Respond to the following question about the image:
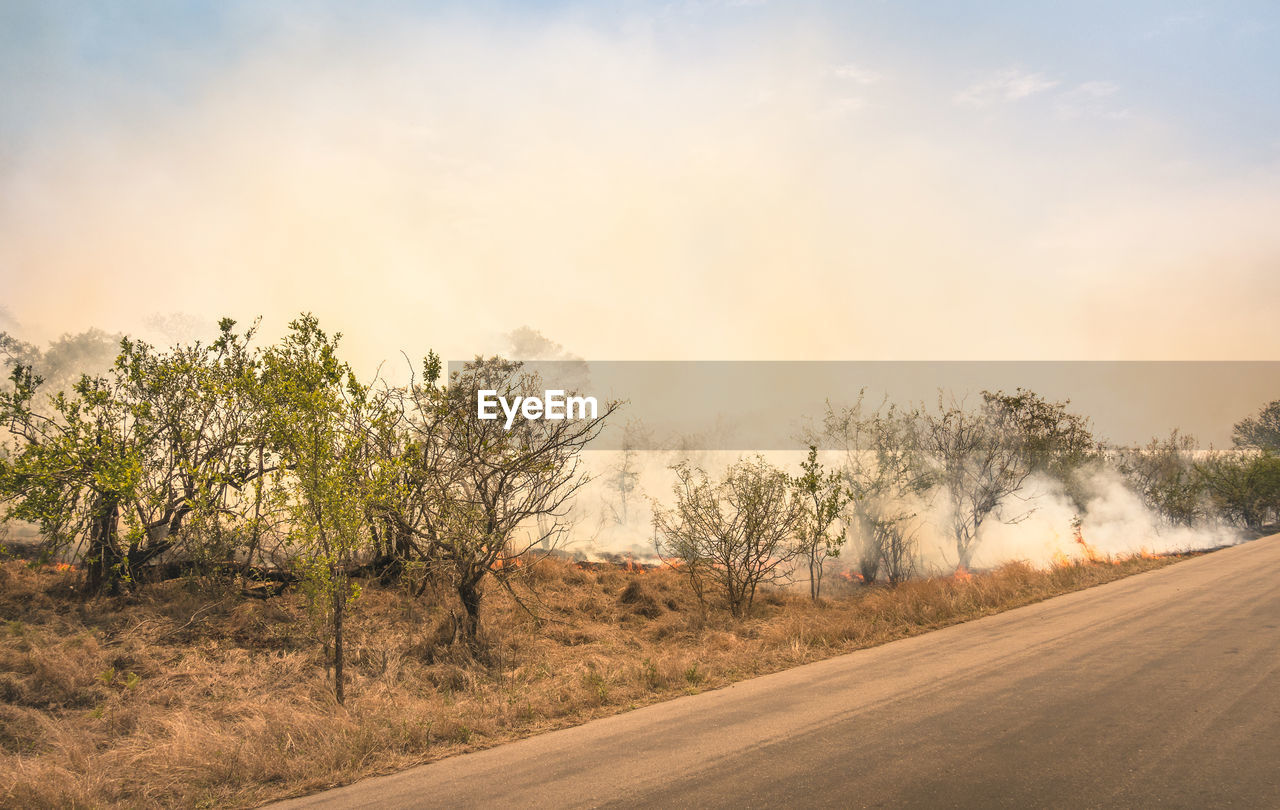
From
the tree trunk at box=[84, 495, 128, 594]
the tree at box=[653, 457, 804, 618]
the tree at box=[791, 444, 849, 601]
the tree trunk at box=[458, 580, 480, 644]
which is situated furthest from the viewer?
the tree at box=[791, 444, 849, 601]

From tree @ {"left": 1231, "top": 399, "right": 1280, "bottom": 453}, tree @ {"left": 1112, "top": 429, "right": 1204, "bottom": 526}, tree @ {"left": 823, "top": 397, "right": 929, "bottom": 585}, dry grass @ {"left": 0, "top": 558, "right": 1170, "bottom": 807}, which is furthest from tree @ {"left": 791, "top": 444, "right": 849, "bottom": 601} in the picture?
tree @ {"left": 1231, "top": 399, "right": 1280, "bottom": 453}

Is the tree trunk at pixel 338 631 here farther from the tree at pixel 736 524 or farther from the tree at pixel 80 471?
the tree at pixel 736 524

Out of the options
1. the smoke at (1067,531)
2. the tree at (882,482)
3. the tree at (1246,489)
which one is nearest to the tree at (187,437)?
the tree at (882,482)

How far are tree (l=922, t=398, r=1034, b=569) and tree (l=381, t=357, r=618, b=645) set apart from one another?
20.4 m

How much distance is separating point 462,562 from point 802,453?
866 inches

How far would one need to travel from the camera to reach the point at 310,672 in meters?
13.9

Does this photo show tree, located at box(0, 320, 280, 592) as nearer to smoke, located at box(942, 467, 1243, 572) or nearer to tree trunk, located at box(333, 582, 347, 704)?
tree trunk, located at box(333, 582, 347, 704)

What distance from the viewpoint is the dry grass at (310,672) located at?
8.23 metres

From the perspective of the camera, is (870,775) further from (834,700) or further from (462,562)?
(462,562)

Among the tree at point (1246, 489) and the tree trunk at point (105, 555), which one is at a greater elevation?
the tree trunk at point (105, 555)

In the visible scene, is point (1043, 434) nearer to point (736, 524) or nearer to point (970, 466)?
point (970, 466)

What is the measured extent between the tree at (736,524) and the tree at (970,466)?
1349 cm

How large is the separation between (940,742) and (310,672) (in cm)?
1173

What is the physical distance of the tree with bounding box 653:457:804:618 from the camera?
20938 mm
